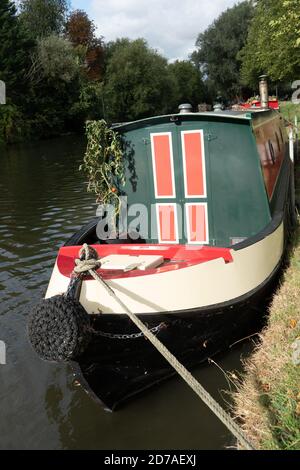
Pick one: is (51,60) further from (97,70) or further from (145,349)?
(145,349)

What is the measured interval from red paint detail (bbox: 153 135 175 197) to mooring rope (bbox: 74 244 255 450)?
83.2 inches

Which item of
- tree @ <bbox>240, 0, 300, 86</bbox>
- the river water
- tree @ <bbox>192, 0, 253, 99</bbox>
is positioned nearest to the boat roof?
the river water

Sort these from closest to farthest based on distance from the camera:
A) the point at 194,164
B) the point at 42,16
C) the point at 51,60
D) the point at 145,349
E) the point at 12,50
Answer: the point at 145,349 → the point at 194,164 → the point at 12,50 → the point at 51,60 → the point at 42,16

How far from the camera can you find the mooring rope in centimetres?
285

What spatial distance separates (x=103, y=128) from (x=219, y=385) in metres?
3.47

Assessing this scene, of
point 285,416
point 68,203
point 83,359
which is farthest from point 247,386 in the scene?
point 68,203

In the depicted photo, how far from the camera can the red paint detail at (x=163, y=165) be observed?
5.92 metres

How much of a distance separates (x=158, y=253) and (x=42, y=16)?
A: 51265mm

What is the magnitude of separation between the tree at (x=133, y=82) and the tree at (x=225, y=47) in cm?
1282

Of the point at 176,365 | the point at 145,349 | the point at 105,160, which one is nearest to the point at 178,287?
the point at 145,349

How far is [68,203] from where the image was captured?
1339 cm

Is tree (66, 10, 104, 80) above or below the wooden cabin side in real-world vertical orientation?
above

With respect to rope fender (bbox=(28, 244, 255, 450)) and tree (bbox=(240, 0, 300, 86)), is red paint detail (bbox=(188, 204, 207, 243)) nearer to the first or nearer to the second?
rope fender (bbox=(28, 244, 255, 450))

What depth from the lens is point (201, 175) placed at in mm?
5820
